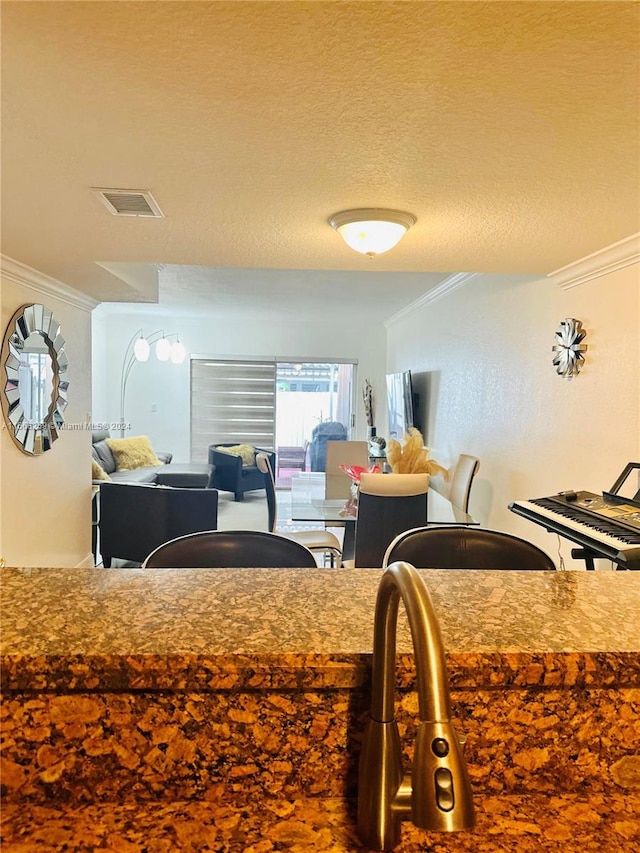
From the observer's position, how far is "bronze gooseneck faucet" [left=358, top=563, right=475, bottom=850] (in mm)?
476

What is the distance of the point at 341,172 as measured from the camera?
179cm

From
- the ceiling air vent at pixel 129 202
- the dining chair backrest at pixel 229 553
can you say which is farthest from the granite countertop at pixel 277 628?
the ceiling air vent at pixel 129 202

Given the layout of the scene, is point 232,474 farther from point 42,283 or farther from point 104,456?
point 42,283

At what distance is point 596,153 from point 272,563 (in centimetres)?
153

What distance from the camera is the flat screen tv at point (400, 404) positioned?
6.12 m

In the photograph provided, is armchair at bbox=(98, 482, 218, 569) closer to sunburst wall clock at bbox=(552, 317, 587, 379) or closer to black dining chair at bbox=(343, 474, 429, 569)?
black dining chair at bbox=(343, 474, 429, 569)

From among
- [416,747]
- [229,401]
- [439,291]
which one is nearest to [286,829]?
[416,747]

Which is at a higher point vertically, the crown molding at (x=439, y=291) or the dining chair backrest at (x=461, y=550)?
the crown molding at (x=439, y=291)

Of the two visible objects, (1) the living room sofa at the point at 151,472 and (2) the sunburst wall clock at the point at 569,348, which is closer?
(2) the sunburst wall clock at the point at 569,348

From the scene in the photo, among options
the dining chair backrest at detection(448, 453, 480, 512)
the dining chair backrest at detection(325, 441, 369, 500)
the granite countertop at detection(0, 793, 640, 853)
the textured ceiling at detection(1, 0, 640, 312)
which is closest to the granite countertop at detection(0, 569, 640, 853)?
the granite countertop at detection(0, 793, 640, 853)

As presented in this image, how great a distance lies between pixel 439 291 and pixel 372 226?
345cm

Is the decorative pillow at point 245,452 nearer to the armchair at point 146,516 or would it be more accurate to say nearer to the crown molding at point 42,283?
the armchair at point 146,516

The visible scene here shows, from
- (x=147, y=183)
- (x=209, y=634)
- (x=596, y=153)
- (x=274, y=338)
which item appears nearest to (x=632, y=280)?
(x=596, y=153)

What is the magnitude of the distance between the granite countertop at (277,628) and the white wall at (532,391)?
6.26 feet
